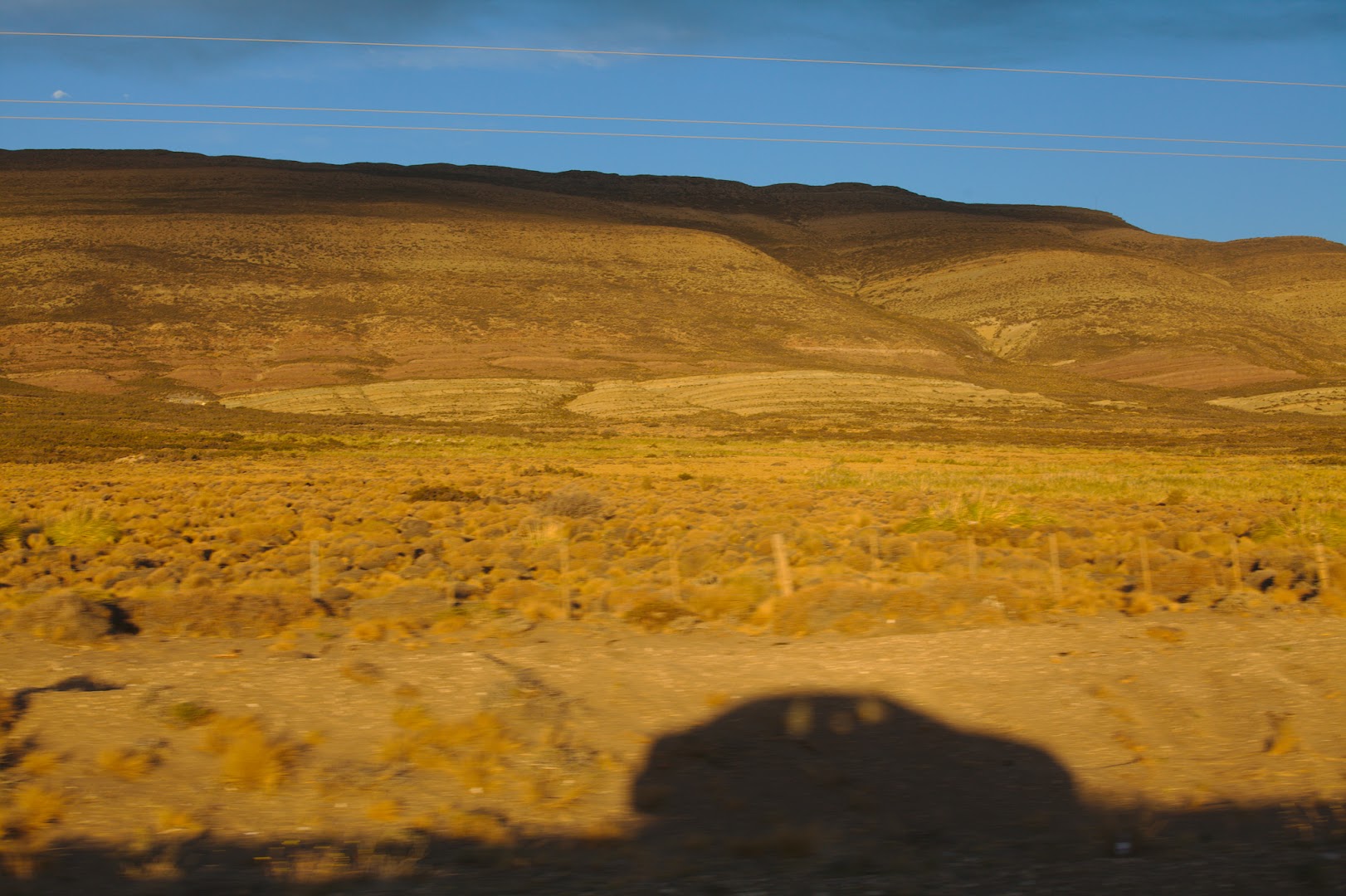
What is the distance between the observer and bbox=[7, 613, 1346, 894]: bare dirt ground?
6.37 meters

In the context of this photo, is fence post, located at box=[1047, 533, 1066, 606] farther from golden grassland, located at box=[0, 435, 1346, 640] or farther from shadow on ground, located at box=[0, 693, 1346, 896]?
shadow on ground, located at box=[0, 693, 1346, 896]

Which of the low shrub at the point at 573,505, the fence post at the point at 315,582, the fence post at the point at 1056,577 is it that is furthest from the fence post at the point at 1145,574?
the low shrub at the point at 573,505

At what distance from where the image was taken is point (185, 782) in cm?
751

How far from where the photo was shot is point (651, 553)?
689 inches

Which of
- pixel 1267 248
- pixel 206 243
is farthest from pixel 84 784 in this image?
pixel 1267 248

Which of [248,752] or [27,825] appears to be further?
[248,752]

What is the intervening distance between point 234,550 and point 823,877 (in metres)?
13.9

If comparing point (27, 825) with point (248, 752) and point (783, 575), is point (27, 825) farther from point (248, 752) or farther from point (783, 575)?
point (783, 575)

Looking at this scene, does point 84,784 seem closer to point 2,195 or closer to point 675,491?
point 675,491

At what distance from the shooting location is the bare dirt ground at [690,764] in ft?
20.9

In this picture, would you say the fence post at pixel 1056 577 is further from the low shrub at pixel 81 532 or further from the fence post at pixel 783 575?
the low shrub at pixel 81 532

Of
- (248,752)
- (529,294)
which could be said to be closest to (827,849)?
(248,752)

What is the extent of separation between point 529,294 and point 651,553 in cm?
9837

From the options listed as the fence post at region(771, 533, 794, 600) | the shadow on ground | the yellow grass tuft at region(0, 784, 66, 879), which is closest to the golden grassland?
the fence post at region(771, 533, 794, 600)
